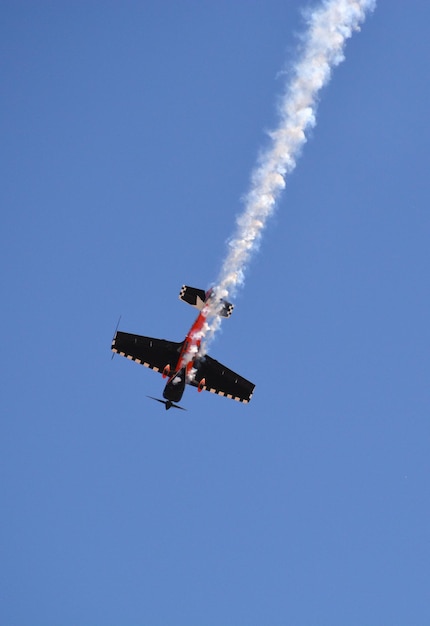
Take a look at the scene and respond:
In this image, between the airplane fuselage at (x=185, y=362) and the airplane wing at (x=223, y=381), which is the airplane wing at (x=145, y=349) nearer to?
the airplane fuselage at (x=185, y=362)

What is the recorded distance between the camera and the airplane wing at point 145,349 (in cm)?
8975

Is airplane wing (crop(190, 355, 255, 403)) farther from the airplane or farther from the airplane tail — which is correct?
the airplane tail

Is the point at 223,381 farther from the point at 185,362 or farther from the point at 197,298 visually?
the point at 197,298

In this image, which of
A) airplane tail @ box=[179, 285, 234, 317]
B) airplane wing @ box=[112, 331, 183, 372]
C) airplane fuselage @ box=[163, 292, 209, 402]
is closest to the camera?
airplane fuselage @ box=[163, 292, 209, 402]

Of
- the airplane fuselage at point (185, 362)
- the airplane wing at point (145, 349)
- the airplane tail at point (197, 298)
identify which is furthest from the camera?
the airplane wing at point (145, 349)

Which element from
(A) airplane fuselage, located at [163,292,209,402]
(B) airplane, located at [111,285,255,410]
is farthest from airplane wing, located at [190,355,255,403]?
(A) airplane fuselage, located at [163,292,209,402]

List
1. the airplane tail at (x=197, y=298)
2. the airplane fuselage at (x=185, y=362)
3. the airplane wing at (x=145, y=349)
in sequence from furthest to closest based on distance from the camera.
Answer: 1. the airplane wing at (x=145, y=349)
2. the airplane tail at (x=197, y=298)
3. the airplane fuselage at (x=185, y=362)

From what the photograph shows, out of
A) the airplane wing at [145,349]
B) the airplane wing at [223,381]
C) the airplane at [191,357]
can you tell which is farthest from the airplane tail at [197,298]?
the airplane wing at [223,381]

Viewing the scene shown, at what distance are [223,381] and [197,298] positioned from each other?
10.4m

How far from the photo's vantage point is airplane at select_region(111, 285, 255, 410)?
86.2m

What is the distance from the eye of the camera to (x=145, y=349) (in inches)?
3551

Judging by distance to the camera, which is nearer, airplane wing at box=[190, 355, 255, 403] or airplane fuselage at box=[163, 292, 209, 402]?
airplane fuselage at box=[163, 292, 209, 402]

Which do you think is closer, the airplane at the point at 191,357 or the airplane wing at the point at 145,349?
the airplane at the point at 191,357

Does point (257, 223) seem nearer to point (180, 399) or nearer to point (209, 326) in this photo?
point (209, 326)
